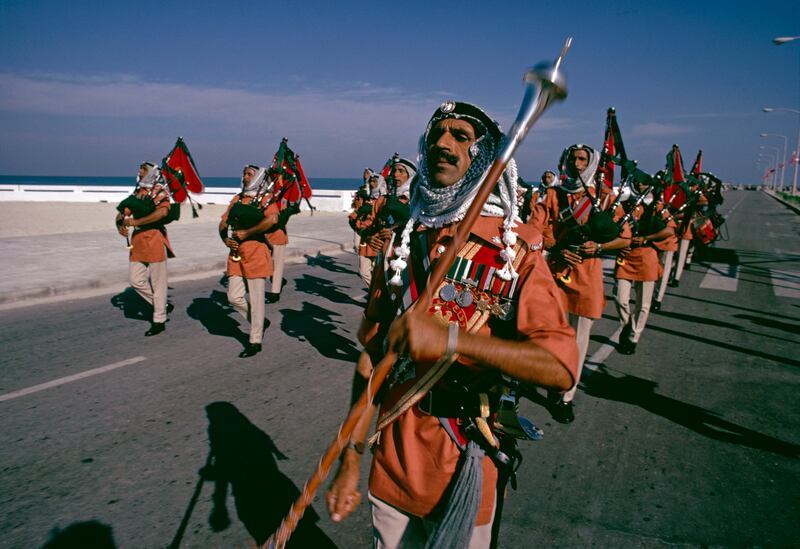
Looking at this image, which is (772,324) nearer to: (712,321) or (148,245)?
(712,321)

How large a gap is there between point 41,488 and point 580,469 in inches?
153

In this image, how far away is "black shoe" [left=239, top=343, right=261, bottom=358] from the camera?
20.9 feet

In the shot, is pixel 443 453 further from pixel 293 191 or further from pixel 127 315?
pixel 127 315

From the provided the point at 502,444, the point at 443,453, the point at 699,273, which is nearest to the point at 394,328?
the point at 443,453

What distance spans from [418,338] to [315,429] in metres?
3.35

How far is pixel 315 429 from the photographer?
4.44m

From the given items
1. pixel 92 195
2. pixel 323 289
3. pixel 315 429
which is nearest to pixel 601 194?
pixel 315 429

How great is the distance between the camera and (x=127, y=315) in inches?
316

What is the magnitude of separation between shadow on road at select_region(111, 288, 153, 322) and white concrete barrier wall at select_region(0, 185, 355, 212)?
18.6 metres

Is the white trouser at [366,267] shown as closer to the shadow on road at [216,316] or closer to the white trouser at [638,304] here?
the shadow on road at [216,316]

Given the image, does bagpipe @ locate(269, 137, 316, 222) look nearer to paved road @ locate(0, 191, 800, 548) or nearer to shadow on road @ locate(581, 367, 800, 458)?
paved road @ locate(0, 191, 800, 548)

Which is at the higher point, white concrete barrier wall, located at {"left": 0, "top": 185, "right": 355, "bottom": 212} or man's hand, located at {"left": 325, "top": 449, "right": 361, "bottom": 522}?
man's hand, located at {"left": 325, "top": 449, "right": 361, "bottom": 522}

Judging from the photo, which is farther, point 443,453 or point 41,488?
point 41,488

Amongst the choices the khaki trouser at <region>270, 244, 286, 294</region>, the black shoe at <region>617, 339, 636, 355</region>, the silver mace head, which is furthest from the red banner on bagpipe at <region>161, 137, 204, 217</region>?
the silver mace head
